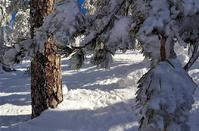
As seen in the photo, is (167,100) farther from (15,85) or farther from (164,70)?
(15,85)

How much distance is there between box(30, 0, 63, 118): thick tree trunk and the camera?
8.59 metres

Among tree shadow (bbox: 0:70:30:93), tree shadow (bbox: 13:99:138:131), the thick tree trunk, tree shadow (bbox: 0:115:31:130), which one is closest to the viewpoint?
tree shadow (bbox: 13:99:138:131)

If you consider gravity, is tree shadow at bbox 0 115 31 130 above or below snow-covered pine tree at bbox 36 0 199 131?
below

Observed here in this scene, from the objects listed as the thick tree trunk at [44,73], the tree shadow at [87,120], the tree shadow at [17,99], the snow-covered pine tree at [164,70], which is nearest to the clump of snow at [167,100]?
the snow-covered pine tree at [164,70]

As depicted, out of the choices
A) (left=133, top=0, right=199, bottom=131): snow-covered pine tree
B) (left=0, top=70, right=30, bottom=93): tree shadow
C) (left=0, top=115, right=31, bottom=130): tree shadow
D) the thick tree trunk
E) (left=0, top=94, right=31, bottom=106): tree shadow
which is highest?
(left=133, top=0, right=199, bottom=131): snow-covered pine tree

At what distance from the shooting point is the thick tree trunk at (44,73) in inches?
338

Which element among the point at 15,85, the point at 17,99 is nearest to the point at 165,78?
the point at 17,99

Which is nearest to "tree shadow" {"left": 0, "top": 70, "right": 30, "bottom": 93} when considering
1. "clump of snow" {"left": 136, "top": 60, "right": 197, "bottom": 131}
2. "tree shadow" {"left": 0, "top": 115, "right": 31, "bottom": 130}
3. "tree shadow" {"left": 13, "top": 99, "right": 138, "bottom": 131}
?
"tree shadow" {"left": 0, "top": 115, "right": 31, "bottom": 130}

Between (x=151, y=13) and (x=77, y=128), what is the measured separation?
547cm

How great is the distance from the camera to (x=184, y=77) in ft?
8.17

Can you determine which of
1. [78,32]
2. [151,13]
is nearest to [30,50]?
[78,32]

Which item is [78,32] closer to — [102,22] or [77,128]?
[102,22]

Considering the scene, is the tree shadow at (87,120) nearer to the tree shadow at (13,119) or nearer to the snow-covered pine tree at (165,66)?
the tree shadow at (13,119)

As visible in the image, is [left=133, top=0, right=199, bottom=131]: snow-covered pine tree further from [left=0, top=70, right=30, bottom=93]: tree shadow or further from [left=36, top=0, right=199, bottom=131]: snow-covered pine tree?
[left=0, top=70, right=30, bottom=93]: tree shadow
